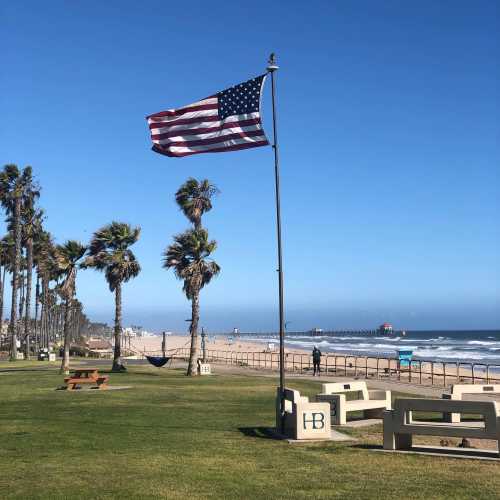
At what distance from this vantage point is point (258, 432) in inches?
517

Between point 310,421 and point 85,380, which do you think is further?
point 85,380

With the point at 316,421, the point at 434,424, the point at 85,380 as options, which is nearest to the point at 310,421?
the point at 316,421

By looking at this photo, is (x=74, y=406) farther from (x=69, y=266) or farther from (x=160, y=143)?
(x=69, y=266)

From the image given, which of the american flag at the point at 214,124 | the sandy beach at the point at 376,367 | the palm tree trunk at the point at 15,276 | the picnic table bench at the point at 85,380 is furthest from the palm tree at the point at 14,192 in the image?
the american flag at the point at 214,124

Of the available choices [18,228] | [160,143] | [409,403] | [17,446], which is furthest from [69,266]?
[409,403]

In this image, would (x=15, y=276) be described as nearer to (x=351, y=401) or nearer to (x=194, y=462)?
(x=351, y=401)

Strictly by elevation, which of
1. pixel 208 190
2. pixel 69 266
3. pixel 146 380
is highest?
pixel 208 190

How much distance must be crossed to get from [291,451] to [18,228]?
4370 cm

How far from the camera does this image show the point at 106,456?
412 inches

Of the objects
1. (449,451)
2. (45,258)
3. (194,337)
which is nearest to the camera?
(449,451)

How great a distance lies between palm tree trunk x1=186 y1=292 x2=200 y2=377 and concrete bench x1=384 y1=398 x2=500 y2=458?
22.1m

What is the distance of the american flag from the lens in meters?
14.3

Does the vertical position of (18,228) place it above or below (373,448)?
above

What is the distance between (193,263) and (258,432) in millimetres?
22163
